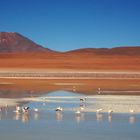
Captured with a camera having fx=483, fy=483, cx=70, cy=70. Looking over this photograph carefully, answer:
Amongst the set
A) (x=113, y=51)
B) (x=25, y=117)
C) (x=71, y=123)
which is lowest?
(x=71, y=123)

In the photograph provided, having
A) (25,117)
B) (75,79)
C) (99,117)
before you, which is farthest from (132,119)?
(75,79)

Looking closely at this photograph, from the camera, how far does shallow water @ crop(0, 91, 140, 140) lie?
9.66 metres

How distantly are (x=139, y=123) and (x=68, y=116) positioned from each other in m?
2.03

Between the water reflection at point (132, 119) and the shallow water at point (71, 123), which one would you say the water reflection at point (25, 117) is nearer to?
the shallow water at point (71, 123)

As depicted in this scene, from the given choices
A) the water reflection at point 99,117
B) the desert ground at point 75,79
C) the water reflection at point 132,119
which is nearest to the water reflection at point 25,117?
the water reflection at point 99,117

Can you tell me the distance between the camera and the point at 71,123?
11.3m

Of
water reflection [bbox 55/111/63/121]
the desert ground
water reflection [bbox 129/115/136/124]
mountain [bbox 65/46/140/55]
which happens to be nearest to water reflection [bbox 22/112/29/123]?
water reflection [bbox 55/111/63/121]

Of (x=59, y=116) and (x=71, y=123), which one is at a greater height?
(x=59, y=116)

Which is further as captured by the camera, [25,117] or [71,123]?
[25,117]

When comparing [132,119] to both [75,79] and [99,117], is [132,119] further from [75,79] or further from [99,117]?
[75,79]

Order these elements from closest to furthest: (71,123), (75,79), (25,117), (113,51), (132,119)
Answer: (71,123) < (132,119) < (25,117) < (75,79) < (113,51)

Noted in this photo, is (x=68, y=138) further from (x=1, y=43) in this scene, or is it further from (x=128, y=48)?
(x=1, y=43)

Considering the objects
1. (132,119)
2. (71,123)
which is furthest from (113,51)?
(71,123)

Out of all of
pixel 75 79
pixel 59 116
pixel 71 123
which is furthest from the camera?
pixel 75 79
